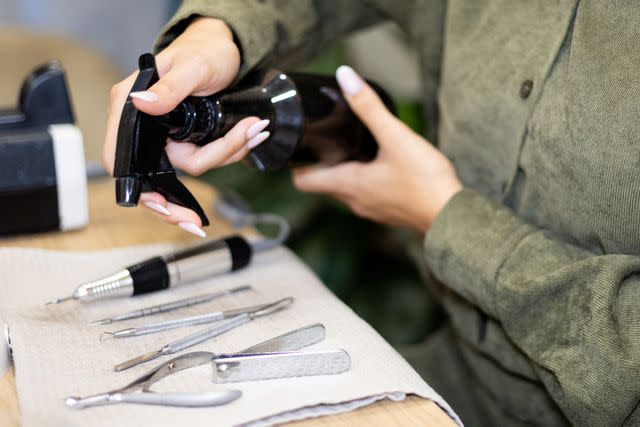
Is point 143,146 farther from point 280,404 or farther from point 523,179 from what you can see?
point 523,179

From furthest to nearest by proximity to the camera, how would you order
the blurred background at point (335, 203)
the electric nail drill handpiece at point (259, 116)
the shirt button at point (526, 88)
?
1. the blurred background at point (335, 203)
2. the shirt button at point (526, 88)
3. the electric nail drill handpiece at point (259, 116)

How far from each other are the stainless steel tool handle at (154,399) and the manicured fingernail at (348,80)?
1.10 feet

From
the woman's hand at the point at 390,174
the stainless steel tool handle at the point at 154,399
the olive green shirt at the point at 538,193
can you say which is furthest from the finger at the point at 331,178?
the stainless steel tool handle at the point at 154,399

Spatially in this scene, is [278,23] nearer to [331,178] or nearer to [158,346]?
[331,178]

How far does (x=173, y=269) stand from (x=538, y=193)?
0.32 meters

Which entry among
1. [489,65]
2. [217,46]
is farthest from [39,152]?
[489,65]

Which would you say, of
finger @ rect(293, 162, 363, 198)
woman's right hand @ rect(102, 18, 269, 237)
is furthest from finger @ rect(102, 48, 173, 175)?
finger @ rect(293, 162, 363, 198)

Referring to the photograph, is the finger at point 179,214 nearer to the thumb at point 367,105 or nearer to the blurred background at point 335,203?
the thumb at point 367,105

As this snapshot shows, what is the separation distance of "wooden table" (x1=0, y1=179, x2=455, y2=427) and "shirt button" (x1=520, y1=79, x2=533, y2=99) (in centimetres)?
30

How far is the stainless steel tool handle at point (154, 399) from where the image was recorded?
1.29 feet

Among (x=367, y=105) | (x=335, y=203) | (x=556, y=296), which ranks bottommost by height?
(x=335, y=203)

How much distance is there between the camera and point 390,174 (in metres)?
0.70

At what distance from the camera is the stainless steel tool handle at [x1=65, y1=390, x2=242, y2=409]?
1.29 feet

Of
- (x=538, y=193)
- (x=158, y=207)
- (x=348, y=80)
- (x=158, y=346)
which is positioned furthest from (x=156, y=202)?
(x=538, y=193)
